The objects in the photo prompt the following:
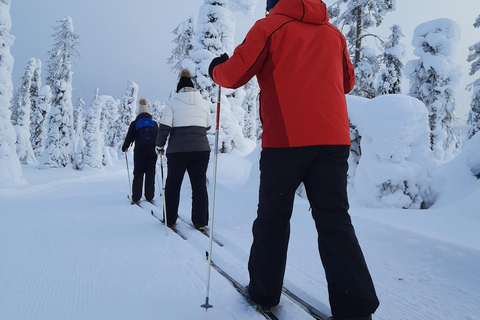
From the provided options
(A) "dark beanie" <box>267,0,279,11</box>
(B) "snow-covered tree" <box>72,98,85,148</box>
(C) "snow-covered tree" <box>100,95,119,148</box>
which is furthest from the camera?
(C) "snow-covered tree" <box>100,95,119,148</box>

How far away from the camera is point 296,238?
391 cm

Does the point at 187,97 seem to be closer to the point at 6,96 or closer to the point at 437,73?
the point at 6,96

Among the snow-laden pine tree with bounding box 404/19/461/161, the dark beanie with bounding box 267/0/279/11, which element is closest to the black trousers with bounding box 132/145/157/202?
the dark beanie with bounding box 267/0/279/11

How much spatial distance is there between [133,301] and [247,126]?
38.5 m

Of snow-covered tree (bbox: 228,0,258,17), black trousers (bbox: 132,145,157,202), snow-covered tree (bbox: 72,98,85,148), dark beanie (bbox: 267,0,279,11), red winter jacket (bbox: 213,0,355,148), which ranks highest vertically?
snow-covered tree (bbox: 228,0,258,17)

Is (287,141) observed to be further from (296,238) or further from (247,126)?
(247,126)

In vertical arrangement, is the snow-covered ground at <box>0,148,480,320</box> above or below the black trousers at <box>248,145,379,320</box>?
below

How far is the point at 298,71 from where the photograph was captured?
1.80 meters

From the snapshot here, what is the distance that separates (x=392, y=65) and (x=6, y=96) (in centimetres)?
2170

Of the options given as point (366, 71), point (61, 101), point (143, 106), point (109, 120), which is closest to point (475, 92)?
point (366, 71)

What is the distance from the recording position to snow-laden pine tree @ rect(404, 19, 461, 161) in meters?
16.9

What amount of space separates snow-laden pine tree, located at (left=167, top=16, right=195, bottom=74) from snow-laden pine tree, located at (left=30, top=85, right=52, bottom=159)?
997 inches

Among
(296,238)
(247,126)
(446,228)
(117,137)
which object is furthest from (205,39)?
(117,137)

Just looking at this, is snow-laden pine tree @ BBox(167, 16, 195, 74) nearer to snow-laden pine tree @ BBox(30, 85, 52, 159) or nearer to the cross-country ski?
the cross-country ski
